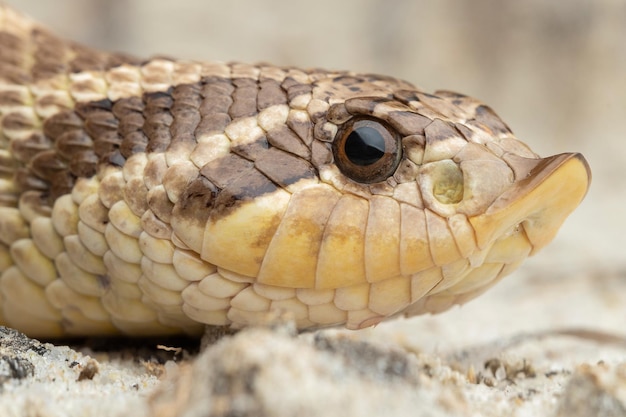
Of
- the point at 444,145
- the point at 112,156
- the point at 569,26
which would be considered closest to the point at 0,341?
the point at 112,156

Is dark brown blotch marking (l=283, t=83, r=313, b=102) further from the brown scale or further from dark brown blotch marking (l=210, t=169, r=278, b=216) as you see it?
dark brown blotch marking (l=210, t=169, r=278, b=216)

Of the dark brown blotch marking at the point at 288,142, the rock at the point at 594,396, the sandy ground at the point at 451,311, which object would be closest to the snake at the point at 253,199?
the dark brown blotch marking at the point at 288,142

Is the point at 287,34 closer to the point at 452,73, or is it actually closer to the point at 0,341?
the point at 452,73

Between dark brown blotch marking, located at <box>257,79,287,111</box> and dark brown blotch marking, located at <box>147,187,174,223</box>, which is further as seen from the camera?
dark brown blotch marking, located at <box>257,79,287,111</box>

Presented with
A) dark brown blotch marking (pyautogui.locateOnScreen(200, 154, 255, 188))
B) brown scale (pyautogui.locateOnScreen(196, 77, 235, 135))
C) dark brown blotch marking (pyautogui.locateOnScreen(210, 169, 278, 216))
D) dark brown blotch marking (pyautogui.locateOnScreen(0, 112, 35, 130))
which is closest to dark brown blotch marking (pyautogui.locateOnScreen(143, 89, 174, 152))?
brown scale (pyautogui.locateOnScreen(196, 77, 235, 135))

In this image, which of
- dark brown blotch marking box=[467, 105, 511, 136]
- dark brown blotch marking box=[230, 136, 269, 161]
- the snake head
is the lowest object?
the snake head

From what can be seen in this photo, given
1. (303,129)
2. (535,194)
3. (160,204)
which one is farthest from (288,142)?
(535,194)
